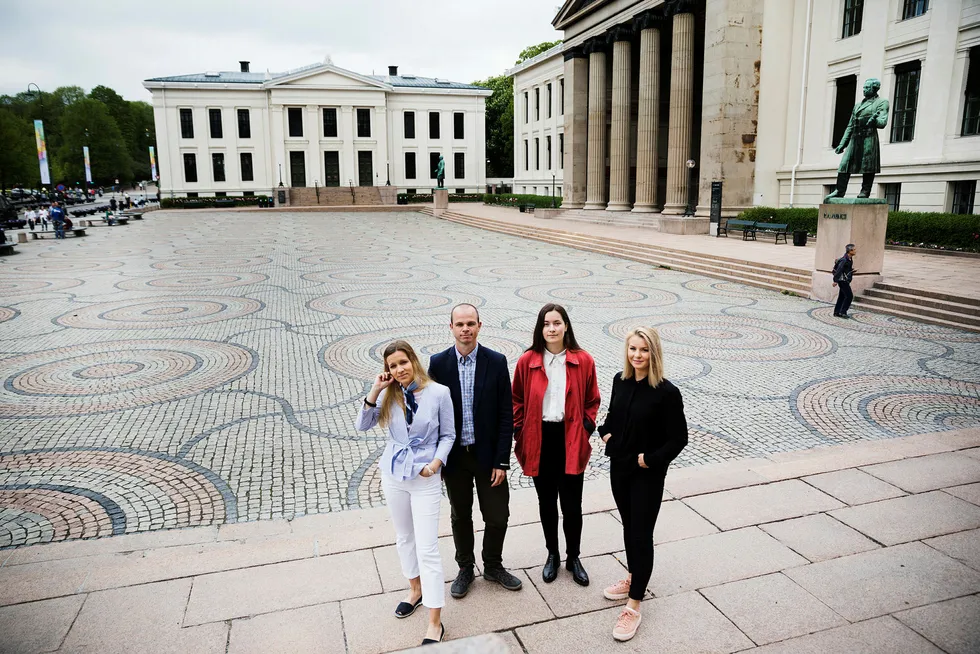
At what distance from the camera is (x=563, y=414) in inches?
170

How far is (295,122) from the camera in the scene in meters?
68.1

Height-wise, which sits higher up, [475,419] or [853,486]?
[475,419]

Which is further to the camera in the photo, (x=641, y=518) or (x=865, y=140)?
(x=865, y=140)

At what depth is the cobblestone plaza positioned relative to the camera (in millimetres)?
6316

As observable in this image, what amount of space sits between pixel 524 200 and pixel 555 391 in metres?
49.6

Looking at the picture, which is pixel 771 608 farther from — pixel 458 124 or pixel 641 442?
pixel 458 124

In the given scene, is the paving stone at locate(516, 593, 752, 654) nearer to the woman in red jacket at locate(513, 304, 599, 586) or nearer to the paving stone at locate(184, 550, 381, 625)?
the woman in red jacket at locate(513, 304, 599, 586)

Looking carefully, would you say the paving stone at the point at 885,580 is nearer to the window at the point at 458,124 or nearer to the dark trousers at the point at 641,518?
the dark trousers at the point at 641,518

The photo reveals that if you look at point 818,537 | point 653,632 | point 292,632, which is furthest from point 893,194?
point 292,632

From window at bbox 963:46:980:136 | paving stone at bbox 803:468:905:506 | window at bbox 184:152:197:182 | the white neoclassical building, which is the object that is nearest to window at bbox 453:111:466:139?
the white neoclassical building

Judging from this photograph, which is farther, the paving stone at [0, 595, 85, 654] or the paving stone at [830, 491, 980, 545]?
the paving stone at [830, 491, 980, 545]

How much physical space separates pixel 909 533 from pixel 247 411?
703cm

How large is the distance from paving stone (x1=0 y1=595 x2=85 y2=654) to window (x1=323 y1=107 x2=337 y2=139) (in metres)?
69.6

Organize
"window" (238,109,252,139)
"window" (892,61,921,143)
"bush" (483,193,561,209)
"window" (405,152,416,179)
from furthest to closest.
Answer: "window" (405,152,416,179), "window" (238,109,252,139), "bush" (483,193,561,209), "window" (892,61,921,143)
